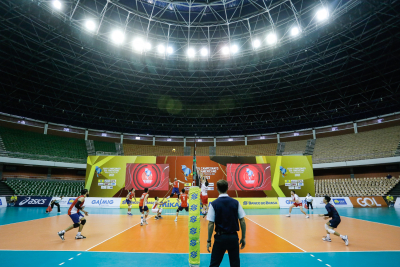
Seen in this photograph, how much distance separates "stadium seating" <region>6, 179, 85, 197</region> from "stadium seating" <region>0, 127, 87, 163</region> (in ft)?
11.9

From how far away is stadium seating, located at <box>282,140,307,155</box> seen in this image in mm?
40681

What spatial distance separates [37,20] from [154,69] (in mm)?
12179

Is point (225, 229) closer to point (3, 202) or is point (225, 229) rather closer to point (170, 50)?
point (170, 50)

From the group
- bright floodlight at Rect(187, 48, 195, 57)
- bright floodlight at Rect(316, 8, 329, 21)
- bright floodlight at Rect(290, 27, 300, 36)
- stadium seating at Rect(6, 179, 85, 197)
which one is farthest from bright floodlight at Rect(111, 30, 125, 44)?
stadium seating at Rect(6, 179, 85, 197)

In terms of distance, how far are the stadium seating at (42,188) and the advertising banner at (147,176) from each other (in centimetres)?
1121

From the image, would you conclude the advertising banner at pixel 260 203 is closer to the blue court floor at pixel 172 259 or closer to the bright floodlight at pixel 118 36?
the blue court floor at pixel 172 259

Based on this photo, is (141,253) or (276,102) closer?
(141,253)

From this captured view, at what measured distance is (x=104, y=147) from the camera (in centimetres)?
4181

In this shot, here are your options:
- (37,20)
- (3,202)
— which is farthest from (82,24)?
(3,202)

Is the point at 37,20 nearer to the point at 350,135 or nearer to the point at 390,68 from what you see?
the point at 390,68

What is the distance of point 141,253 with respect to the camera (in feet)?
24.2

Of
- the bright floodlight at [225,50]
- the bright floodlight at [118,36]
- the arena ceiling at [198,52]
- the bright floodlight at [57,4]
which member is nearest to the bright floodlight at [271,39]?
the arena ceiling at [198,52]

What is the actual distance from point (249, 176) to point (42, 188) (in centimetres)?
2839

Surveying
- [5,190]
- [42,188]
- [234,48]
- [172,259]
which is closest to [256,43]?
[234,48]
